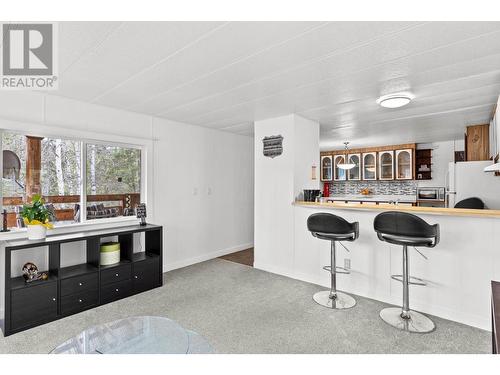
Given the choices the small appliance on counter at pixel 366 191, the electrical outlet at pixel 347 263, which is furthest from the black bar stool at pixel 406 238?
the small appliance on counter at pixel 366 191

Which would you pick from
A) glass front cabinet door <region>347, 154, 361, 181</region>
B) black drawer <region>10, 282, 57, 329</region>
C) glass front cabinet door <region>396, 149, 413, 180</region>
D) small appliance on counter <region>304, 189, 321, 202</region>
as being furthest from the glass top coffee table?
glass front cabinet door <region>347, 154, 361, 181</region>

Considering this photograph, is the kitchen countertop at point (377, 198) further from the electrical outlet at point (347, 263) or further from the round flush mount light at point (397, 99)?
the round flush mount light at point (397, 99)

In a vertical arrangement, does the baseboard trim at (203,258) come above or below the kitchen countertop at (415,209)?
below

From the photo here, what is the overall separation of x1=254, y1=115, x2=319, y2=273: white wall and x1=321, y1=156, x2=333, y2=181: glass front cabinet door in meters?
3.45

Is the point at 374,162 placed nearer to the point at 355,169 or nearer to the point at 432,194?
the point at 355,169

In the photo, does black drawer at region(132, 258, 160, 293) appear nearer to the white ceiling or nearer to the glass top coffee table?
the glass top coffee table

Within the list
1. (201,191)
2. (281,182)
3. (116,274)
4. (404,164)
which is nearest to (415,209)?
(281,182)

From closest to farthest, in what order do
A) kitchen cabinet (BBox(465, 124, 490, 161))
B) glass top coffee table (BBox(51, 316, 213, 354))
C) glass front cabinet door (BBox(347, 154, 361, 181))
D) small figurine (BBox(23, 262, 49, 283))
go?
glass top coffee table (BBox(51, 316, 213, 354)), small figurine (BBox(23, 262, 49, 283)), kitchen cabinet (BBox(465, 124, 490, 161)), glass front cabinet door (BBox(347, 154, 361, 181))

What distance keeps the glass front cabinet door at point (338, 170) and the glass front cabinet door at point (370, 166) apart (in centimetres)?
53

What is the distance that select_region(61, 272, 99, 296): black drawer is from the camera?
2734 mm

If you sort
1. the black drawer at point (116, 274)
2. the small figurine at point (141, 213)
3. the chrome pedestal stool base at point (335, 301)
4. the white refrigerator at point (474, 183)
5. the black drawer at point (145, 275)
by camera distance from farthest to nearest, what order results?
1. the white refrigerator at point (474, 183)
2. the small figurine at point (141, 213)
3. the black drawer at point (145, 275)
4. the black drawer at point (116, 274)
5. the chrome pedestal stool base at point (335, 301)

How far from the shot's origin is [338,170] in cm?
741

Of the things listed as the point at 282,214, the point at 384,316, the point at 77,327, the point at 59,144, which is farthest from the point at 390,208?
the point at 59,144

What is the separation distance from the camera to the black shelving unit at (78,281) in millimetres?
2459
